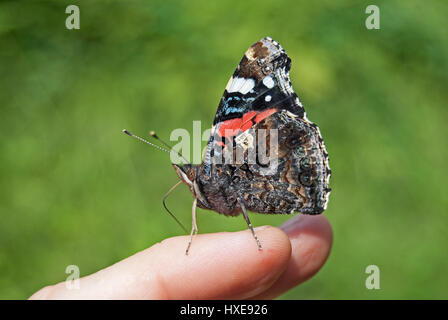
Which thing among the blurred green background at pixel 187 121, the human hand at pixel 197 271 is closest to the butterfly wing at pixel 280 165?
the human hand at pixel 197 271

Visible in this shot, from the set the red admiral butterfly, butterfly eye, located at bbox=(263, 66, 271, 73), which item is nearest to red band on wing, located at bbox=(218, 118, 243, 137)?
the red admiral butterfly

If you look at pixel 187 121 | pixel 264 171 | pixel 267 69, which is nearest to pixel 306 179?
pixel 264 171

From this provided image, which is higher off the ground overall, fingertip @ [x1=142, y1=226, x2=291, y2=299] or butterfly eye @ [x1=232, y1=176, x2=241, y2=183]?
butterfly eye @ [x1=232, y1=176, x2=241, y2=183]

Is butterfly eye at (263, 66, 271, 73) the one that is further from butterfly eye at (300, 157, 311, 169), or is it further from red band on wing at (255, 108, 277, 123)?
butterfly eye at (300, 157, 311, 169)

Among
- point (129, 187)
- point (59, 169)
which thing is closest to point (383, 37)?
point (129, 187)

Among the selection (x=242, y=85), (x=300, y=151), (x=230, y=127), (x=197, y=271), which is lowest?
(x=197, y=271)

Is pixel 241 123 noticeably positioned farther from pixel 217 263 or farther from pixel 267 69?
pixel 217 263

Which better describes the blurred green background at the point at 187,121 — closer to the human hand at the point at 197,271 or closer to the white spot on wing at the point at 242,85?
the human hand at the point at 197,271
